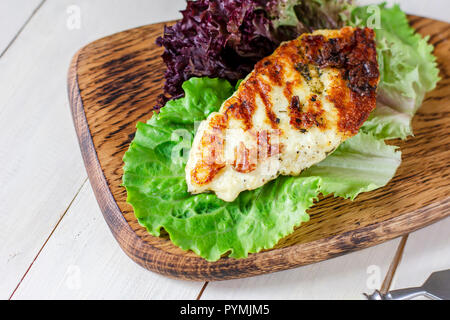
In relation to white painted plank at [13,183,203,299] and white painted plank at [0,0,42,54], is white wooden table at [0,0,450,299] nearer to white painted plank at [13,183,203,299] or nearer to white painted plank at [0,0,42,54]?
white painted plank at [13,183,203,299]

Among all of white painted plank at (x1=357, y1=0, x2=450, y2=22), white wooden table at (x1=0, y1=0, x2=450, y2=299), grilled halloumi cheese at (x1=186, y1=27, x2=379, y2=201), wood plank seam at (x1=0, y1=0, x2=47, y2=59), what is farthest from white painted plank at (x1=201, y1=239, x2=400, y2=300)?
wood plank seam at (x1=0, y1=0, x2=47, y2=59)

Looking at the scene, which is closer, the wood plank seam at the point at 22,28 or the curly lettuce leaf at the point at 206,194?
the curly lettuce leaf at the point at 206,194

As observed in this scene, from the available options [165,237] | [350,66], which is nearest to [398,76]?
[350,66]

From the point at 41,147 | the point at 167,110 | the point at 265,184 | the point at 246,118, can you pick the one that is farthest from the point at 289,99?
the point at 41,147

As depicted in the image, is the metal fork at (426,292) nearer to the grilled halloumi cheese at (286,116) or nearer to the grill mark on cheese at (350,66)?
the grilled halloumi cheese at (286,116)

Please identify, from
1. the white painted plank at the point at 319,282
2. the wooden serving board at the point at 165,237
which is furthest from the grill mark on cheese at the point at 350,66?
the white painted plank at the point at 319,282

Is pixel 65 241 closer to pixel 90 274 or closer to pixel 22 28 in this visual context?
pixel 90 274

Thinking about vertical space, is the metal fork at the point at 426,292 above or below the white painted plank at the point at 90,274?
below

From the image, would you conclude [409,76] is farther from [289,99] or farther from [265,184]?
[265,184]
